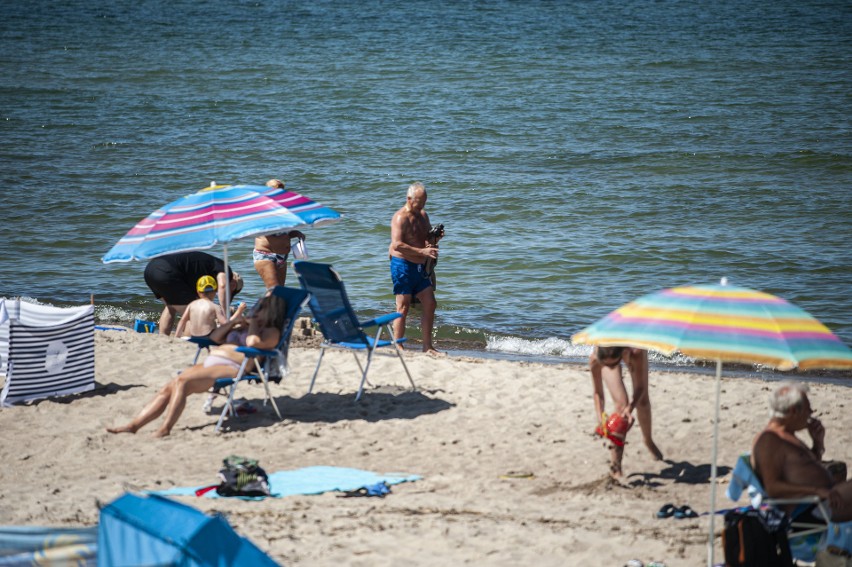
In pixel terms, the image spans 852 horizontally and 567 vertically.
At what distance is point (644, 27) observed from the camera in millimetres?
44312

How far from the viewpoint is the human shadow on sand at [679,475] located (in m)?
6.64

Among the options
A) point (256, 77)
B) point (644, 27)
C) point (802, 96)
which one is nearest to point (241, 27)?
point (256, 77)

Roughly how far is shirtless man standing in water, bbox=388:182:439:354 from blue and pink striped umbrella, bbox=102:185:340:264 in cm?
150

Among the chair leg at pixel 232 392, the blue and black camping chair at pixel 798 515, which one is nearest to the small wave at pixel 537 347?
the chair leg at pixel 232 392

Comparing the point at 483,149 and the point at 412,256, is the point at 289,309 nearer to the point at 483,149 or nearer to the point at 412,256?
the point at 412,256

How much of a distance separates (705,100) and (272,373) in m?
24.0

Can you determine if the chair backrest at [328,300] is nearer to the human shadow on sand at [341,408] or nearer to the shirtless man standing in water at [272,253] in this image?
the human shadow on sand at [341,408]

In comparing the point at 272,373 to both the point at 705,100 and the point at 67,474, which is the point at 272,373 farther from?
the point at 705,100

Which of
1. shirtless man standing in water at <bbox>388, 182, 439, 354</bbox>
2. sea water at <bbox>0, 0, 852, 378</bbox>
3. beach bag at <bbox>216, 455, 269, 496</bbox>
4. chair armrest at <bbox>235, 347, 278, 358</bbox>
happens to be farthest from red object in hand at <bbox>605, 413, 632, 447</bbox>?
sea water at <bbox>0, 0, 852, 378</bbox>

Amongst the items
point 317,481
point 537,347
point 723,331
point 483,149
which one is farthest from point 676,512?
point 483,149

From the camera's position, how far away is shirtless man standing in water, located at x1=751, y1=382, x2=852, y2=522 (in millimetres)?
5043

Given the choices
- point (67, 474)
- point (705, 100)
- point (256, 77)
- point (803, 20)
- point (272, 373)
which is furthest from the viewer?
point (803, 20)

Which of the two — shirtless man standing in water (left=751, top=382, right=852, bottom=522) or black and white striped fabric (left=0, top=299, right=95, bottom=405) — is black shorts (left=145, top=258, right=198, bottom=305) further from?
shirtless man standing in water (left=751, top=382, right=852, bottom=522)

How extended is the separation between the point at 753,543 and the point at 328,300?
3.98 metres
